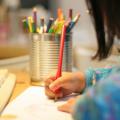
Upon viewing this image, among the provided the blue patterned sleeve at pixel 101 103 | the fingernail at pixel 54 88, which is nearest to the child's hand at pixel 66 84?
the fingernail at pixel 54 88

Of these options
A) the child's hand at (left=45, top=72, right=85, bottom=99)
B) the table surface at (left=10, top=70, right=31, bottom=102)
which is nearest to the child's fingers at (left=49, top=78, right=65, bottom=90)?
the child's hand at (left=45, top=72, right=85, bottom=99)

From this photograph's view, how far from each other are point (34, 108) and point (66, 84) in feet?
0.40

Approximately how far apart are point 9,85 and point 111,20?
0.48 meters

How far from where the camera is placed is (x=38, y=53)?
917 mm

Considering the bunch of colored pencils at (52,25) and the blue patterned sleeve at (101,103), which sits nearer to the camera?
the blue patterned sleeve at (101,103)

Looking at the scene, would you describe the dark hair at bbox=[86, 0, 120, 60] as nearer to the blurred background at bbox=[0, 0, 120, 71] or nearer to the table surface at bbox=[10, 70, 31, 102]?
the table surface at bbox=[10, 70, 31, 102]

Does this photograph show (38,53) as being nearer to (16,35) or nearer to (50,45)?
(50,45)

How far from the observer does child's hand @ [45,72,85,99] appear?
29.4 inches

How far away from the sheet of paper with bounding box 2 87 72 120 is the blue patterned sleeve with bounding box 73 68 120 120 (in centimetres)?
26

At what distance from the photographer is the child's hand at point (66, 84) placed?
2.45 ft

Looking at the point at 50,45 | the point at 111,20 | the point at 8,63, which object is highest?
the point at 111,20

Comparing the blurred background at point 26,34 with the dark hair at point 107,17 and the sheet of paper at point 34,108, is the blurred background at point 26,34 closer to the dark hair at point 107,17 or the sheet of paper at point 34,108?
the sheet of paper at point 34,108

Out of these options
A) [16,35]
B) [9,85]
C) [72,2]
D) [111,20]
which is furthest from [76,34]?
[111,20]

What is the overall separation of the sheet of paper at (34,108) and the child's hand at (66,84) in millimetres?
26
